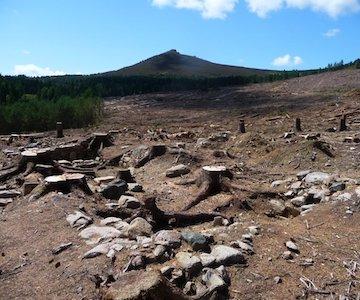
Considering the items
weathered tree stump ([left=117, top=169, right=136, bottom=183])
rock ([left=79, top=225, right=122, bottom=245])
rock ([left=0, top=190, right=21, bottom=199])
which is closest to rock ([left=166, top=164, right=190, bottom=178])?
weathered tree stump ([left=117, top=169, right=136, bottom=183])

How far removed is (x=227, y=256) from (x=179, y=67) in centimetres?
16987

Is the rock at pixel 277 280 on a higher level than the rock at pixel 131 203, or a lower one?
lower

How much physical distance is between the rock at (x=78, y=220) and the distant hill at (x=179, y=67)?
15006 centimetres

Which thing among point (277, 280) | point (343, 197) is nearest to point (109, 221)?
point (277, 280)

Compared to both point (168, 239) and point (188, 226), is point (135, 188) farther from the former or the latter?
point (168, 239)

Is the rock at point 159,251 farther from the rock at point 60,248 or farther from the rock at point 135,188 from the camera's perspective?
the rock at point 135,188

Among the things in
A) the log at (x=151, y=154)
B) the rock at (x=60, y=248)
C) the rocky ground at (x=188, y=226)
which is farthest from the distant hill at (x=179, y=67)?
the rock at (x=60, y=248)

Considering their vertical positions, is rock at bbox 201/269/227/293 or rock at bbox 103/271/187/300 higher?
rock at bbox 103/271/187/300

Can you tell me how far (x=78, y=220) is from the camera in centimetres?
804

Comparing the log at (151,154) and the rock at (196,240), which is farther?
the log at (151,154)

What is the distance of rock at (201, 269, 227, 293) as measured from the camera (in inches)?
215

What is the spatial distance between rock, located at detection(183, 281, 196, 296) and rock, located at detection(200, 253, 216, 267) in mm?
385

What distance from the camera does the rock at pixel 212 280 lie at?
17.9 ft

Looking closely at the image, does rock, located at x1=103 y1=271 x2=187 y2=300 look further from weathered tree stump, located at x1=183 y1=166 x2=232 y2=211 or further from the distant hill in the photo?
the distant hill
